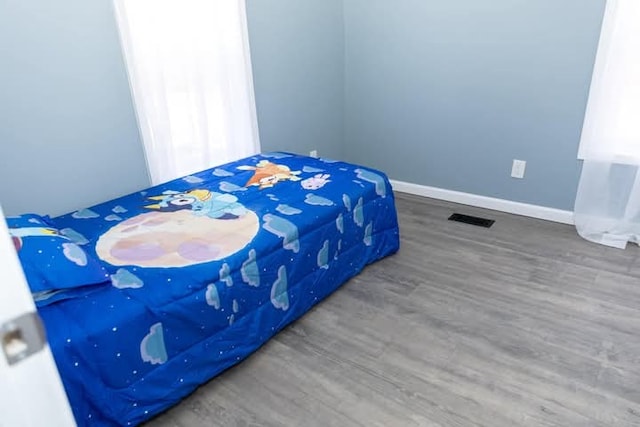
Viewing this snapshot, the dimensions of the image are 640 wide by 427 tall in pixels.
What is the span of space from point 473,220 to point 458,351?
4.55 ft

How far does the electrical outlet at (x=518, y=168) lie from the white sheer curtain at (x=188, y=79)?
70.9 inches

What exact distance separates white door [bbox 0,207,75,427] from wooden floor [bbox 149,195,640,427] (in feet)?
3.89

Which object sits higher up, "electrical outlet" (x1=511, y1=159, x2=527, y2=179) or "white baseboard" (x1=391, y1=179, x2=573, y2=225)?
"electrical outlet" (x1=511, y1=159, x2=527, y2=179)

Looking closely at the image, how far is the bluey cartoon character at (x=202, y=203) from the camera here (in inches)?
82.7

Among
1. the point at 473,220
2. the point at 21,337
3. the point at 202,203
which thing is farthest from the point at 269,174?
the point at 21,337

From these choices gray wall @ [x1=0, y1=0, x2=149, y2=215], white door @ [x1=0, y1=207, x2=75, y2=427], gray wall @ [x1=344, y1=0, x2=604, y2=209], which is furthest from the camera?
gray wall @ [x1=344, y1=0, x2=604, y2=209]

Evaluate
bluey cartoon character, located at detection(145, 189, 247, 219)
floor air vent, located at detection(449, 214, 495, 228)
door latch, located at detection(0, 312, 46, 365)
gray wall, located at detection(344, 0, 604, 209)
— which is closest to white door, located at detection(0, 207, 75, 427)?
door latch, located at detection(0, 312, 46, 365)

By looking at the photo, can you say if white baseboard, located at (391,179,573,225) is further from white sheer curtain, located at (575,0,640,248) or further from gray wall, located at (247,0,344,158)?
gray wall, located at (247,0,344,158)

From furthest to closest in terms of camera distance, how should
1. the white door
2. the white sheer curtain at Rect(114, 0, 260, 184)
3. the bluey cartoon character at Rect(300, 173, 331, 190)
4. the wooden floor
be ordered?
the bluey cartoon character at Rect(300, 173, 331, 190)
the white sheer curtain at Rect(114, 0, 260, 184)
the wooden floor
the white door

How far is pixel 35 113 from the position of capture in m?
1.96

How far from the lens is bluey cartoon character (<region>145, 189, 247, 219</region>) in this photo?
2.10m

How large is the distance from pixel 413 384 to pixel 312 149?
221 centimetres

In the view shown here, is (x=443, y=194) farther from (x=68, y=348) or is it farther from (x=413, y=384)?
(x=68, y=348)

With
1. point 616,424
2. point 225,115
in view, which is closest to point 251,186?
point 225,115
